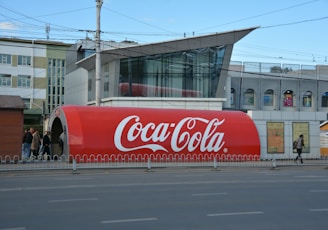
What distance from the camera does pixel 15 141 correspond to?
75.2 ft

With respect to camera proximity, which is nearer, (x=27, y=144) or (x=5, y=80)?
(x=27, y=144)

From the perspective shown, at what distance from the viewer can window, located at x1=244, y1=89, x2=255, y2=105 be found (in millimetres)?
56000

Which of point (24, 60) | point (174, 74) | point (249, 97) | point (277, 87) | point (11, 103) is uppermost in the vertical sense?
point (24, 60)

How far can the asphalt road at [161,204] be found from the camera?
28.5 feet

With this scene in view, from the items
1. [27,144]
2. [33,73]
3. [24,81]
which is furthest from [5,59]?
[27,144]

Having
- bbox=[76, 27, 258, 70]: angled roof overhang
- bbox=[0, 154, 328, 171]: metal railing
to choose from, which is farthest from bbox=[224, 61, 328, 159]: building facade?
bbox=[0, 154, 328, 171]: metal railing

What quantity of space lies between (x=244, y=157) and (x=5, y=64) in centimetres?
4980

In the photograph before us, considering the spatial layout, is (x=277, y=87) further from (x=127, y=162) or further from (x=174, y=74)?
(x=127, y=162)

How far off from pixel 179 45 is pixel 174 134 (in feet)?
46.2

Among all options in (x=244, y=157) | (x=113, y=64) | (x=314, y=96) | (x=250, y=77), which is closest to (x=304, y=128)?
(x=244, y=157)

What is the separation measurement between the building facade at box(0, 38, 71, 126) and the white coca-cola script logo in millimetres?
42316

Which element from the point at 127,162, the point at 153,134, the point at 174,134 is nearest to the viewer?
the point at 127,162

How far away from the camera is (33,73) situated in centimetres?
7012

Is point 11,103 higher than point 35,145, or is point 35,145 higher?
point 11,103
